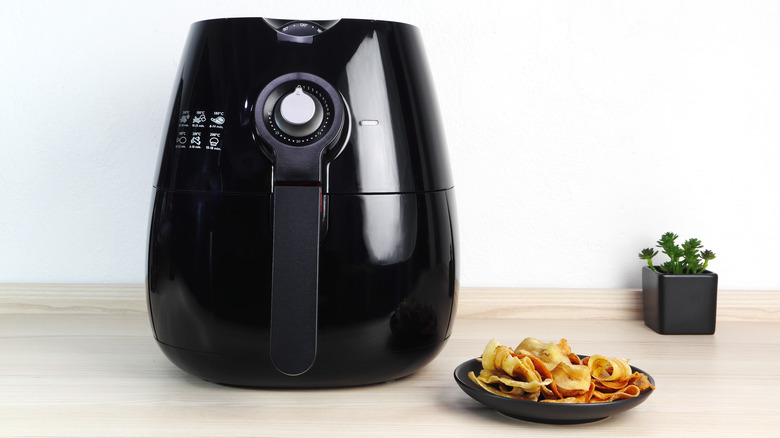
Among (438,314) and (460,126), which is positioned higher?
(460,126)

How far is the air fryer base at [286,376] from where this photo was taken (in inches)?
24.7

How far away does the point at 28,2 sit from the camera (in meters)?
0.95

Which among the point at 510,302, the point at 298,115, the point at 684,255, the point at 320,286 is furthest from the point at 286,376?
the point at 684,255

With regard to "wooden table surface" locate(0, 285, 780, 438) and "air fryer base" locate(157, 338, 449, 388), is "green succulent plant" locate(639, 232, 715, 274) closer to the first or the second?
"wooden table surface" locate(0, 285, 780, 438)

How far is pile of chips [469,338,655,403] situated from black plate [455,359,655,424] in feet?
0.04

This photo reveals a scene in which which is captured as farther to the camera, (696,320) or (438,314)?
(696,320)

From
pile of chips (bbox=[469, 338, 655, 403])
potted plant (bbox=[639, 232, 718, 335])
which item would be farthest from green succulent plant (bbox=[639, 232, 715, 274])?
pile of chips (bbox=[469, 338, 655, 403])

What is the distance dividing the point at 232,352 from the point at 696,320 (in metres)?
0.56

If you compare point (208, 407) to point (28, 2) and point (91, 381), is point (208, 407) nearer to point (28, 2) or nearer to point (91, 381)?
point (91, 381)

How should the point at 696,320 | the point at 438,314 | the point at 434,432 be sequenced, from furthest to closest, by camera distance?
1. the point at 696,320
2. the point at 438,314
3. the point at 434,432

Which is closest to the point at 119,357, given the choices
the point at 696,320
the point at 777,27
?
the point at 696,320

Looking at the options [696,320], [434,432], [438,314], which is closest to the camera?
[434,432]

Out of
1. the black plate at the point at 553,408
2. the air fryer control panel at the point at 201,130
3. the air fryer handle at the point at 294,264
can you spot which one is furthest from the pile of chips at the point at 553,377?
the air fryer control panel at the point at 201,130

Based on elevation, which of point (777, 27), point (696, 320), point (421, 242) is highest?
point (777, 27)
